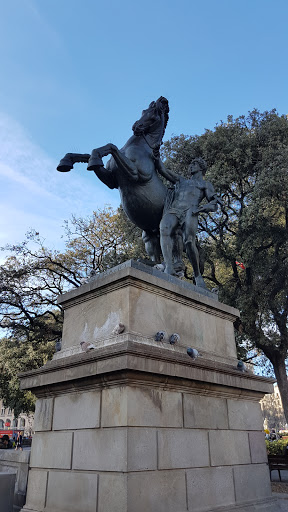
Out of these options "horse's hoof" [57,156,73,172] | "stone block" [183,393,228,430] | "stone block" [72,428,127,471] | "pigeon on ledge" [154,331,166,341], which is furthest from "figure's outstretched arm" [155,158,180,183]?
"stone block" [72,428,127,471]

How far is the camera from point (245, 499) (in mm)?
6105

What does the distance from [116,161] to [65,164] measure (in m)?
0.91

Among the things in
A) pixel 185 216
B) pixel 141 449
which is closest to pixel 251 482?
pixel 141 449

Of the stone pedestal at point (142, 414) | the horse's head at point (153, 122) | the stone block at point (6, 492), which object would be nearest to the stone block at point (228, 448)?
the stone pedestal at point (142, 414)

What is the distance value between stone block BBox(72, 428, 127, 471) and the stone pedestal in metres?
0.01

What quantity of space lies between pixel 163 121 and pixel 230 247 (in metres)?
10.9

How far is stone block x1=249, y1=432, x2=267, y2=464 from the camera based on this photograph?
22.3 feet

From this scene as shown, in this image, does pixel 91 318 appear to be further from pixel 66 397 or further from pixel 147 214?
pixel 147 214

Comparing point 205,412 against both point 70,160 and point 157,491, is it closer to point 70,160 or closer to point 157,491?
point 157,491

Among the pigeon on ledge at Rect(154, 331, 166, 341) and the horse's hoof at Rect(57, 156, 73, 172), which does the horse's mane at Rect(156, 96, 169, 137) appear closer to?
the horse's hoof at Rect(57, 156, 73, 172)

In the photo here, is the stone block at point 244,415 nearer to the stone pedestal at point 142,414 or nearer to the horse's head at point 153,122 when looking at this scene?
the stone pedestal at point 142,414

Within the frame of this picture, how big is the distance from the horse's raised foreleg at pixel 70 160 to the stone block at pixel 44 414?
3.86 metres

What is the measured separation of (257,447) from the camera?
6.96m

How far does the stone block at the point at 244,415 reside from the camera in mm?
6605
